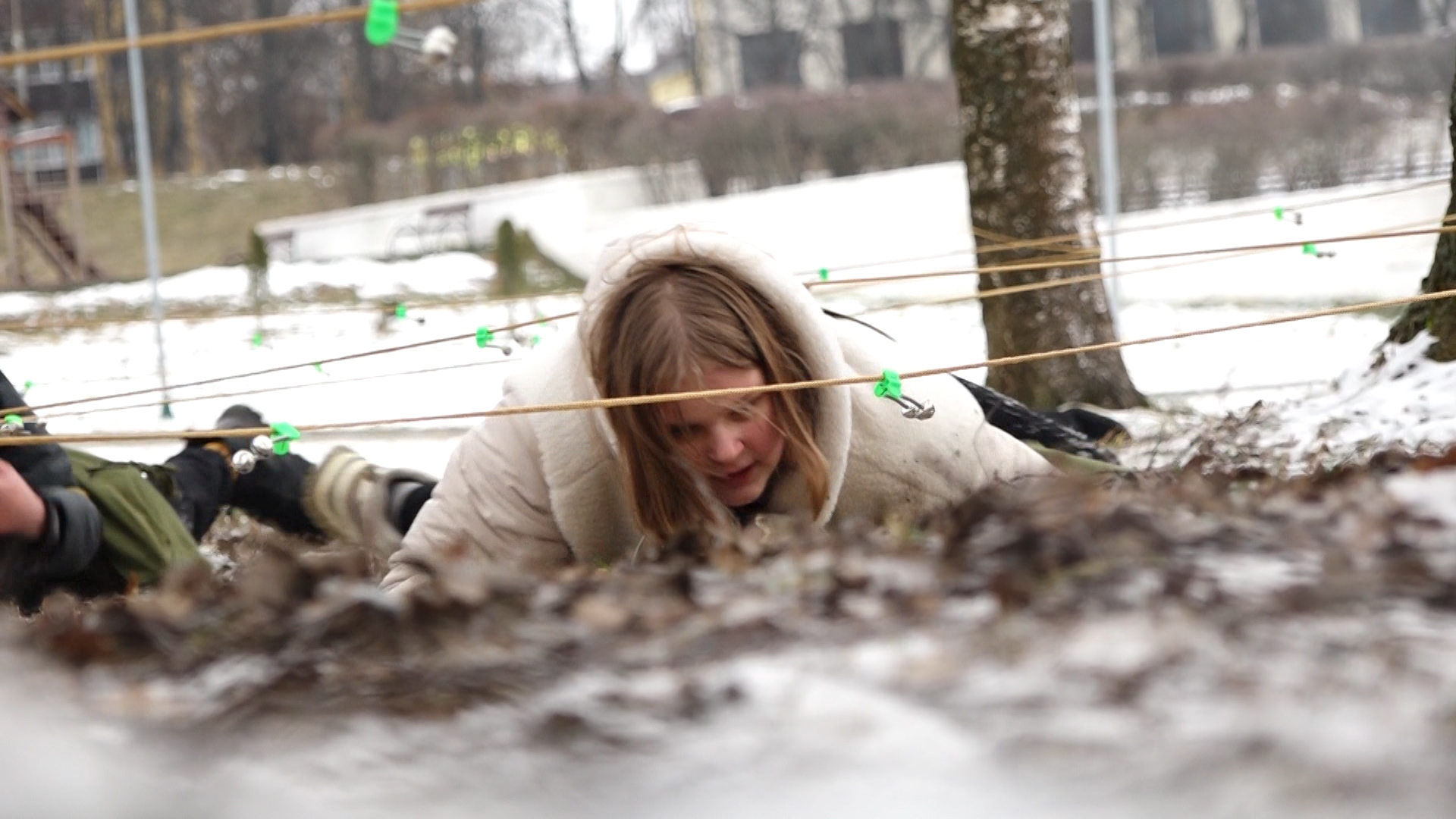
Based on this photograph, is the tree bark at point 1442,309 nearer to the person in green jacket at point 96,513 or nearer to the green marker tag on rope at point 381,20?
the person in green jacket at point 96,513

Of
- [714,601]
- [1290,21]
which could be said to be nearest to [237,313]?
[714,601]

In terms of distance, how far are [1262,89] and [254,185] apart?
573 inches

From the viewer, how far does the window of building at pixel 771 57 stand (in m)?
27.1

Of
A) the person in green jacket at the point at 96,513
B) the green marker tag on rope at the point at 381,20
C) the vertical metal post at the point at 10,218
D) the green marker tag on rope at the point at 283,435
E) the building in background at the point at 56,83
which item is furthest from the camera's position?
the building in background at the point at 56,83

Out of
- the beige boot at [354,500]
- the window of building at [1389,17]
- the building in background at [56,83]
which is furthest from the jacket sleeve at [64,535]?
the building in background at [56,83]

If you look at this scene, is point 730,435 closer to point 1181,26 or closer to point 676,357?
point 676,357

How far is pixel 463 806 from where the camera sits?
0.91m

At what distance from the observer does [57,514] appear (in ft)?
10.9

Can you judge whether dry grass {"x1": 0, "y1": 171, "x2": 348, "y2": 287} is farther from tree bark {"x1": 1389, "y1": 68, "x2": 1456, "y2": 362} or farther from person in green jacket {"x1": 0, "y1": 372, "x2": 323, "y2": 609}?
tree bark {"x1": 1389, "y1": 68, "x2": 1456, "y2": 362}

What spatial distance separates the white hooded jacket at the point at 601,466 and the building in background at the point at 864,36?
23633 millimetres

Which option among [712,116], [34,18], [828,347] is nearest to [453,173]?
[712,116]

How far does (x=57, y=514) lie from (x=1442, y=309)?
10.6 feet

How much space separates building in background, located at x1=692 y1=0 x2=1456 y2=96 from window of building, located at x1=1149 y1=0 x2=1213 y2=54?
12mm

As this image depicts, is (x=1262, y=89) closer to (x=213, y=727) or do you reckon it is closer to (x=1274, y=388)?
(x=1274, y=388)
